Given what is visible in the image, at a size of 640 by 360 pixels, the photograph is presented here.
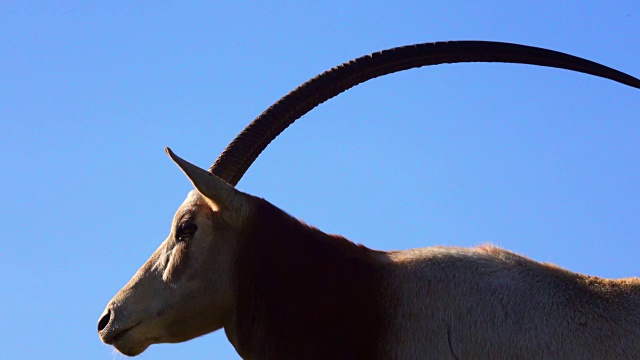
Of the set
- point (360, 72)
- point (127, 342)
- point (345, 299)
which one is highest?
point (360, 72)

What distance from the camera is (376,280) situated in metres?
7.82

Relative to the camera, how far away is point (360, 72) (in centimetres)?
916

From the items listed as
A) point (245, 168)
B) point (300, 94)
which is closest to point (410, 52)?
point (300, 94)

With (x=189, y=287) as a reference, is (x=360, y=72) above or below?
above

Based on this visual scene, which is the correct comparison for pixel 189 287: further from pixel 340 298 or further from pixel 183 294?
pixel 340 298

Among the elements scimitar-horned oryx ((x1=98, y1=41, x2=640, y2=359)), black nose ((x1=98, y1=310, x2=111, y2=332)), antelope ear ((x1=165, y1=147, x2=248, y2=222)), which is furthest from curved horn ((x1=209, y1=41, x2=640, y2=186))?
black nose ((x1=98, y1=310, x2=111, y2=332))

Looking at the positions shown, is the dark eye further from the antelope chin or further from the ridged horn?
the antelope chin

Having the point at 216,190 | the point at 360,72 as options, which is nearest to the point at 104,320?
the point at 216,190

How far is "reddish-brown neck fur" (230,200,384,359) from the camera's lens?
7.67 metres

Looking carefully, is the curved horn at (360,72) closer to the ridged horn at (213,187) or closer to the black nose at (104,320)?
the ridged horn at (213,187)

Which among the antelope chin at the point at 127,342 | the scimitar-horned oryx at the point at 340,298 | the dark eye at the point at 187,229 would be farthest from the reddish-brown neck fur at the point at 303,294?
the antelope chin at the point at 127,342

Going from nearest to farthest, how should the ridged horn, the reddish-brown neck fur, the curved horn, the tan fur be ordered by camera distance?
the tan fur
the reddish-brown neck fur
the ridged horn
the curved horn

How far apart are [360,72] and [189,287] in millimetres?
2420

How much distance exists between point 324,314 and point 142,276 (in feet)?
5.02
